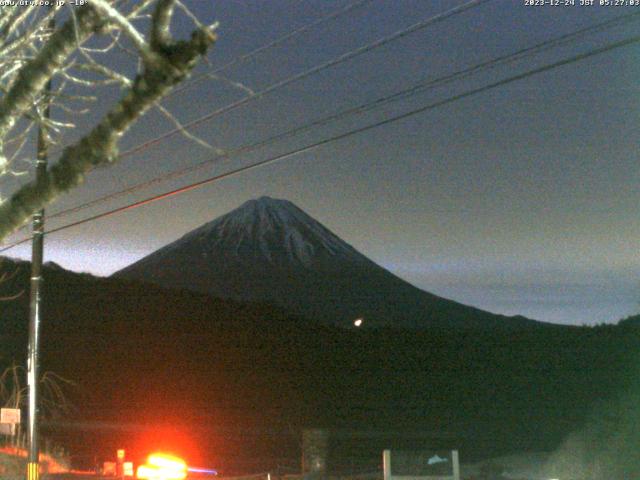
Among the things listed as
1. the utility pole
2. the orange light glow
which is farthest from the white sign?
the orange light glow

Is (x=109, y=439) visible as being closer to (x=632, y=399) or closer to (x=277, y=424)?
(x=277, y=424)

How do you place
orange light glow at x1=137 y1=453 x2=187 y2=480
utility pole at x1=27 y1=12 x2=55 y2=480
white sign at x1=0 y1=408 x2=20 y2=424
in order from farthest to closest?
white sign at x1=0 y1=408 x2=20 y2=424, utility pole at x1=27 y1=12 x2=55 y2=480, orange light glow at x1=137 y1=453 x2=187 y2=480

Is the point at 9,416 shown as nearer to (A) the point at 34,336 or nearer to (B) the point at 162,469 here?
(A) the point at 34,336

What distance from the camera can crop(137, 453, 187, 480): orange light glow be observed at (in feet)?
30.7

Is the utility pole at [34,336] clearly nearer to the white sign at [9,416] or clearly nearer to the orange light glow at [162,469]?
the white sign at [9,416]

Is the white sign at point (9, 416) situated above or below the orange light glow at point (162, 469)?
above

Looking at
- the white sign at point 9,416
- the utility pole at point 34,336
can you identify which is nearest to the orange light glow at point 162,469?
the utility pole at point 34,336

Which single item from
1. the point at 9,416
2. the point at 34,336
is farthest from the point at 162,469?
the point at 9,416

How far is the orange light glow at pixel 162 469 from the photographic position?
9352mm

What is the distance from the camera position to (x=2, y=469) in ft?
71.1

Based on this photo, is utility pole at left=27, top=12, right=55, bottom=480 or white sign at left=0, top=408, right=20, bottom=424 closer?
utility pole at left=27, top=12, right=55, bottom=480

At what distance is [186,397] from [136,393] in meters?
3.47

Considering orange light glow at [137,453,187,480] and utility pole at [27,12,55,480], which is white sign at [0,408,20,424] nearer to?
utility pole at [27,12,55,480]

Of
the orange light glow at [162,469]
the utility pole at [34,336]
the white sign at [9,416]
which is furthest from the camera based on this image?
the white sign at [9,416]
